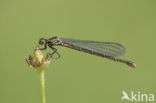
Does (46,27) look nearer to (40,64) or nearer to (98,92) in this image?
→ (98,92)

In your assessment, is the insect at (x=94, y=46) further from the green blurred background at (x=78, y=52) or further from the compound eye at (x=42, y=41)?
the green blurred background at (x=78, y=52)

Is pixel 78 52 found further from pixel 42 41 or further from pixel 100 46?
pixel 42 41

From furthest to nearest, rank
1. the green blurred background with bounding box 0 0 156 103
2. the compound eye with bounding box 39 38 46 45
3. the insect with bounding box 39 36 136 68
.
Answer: the green blurred background with bounding box 0 0 156 103 → the insect with bounding box 39 36 136 68 → the compound eye with bounding box 39 38 46 45

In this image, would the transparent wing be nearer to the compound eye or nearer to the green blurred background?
the compound eye

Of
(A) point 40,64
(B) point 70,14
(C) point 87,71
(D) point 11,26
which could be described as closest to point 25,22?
(D) point 11,26

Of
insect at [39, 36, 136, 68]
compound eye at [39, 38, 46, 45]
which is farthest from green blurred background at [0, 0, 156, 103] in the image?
compound eye at [39, 38, 46, 45]

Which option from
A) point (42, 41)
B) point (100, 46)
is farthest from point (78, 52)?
point (42, 41)
